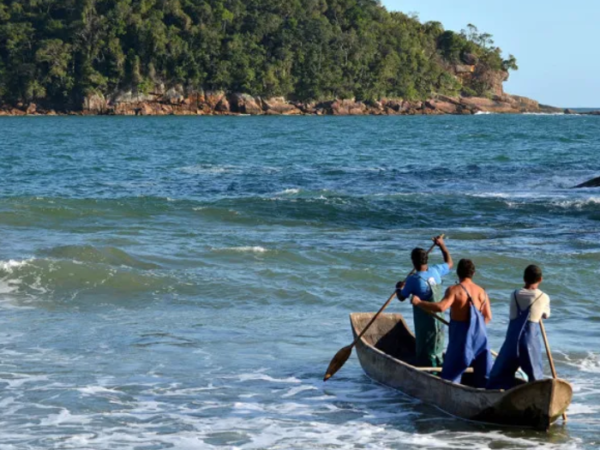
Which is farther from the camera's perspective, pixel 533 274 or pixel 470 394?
pixel 470 394

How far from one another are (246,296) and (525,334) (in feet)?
20.8

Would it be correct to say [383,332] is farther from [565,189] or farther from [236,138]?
[236,138]

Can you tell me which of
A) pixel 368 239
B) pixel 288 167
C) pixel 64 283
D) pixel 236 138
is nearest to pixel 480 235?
pixel 368 239

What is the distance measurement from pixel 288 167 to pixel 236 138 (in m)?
23.6

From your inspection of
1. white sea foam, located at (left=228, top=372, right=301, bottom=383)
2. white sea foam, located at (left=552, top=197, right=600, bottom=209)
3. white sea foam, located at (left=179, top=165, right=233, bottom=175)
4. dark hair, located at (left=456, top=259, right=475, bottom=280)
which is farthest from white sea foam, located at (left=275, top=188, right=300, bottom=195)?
dark hair, located at (left=456, top=259, right=475, bottom=280)

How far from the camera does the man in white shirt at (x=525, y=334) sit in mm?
8047

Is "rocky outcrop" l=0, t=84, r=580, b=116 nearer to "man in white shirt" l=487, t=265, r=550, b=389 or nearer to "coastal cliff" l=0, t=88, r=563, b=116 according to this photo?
"coastal cliff" l=0, t=88, r=563, b=116

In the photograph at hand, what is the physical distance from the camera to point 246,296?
547 inches

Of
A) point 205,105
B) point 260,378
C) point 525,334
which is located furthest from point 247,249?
point 205,105

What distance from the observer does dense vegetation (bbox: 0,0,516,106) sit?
115m

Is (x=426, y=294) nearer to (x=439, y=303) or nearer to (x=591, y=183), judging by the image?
(x=439, y=303)

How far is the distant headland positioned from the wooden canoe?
353 feet

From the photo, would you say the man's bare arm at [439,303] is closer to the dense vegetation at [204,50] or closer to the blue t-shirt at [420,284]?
the blue t-shirt at [420,284]

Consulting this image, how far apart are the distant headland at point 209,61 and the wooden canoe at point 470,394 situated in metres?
108
